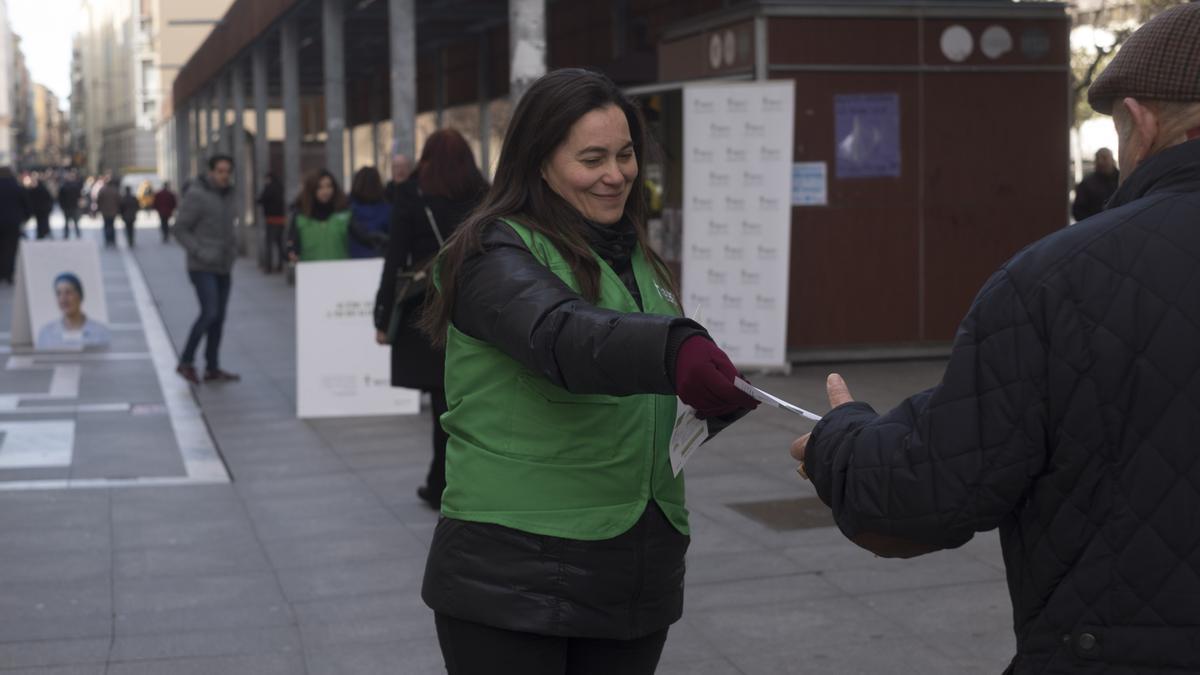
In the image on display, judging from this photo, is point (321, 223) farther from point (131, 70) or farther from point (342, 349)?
point (131, 70)

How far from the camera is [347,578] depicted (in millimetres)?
6266

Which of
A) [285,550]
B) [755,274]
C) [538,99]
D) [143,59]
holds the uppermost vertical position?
[143,59]

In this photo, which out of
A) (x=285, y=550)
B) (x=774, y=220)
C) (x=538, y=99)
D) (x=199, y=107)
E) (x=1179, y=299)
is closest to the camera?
(x=1179, y=299)

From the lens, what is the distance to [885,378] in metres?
11.7

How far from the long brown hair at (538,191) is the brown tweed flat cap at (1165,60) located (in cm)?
88

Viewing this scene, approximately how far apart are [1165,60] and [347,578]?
473 centimetres

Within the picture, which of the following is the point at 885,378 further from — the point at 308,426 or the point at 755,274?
the point at 308,426

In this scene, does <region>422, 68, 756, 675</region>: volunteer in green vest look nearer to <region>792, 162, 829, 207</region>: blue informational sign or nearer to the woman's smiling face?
the woman's smiling face

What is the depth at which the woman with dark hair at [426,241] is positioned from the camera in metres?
7.09

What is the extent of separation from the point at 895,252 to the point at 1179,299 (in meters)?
10.6

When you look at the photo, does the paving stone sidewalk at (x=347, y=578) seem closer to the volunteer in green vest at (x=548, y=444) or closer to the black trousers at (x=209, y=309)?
the volunteer in green vest at (x=548, y=444)

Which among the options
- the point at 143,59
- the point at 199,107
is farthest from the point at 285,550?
the point at 143,59

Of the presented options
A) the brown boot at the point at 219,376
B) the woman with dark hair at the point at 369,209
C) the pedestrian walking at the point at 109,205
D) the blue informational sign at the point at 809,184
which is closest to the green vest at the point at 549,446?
the blue informational sign at the point at 809,184

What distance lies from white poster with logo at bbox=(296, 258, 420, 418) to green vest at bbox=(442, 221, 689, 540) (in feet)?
26.9
